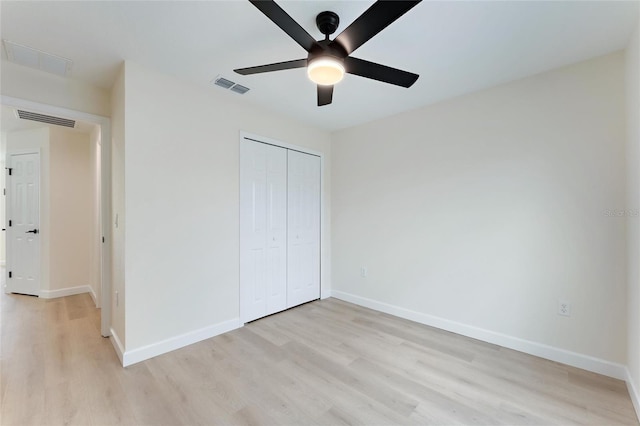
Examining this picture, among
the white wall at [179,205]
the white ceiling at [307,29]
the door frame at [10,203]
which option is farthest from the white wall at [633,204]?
the door frame at [10,203]

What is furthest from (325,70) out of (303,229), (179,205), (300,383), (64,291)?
(64,291)

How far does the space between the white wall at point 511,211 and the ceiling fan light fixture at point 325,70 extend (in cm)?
184

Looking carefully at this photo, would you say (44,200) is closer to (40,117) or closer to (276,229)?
(40,117)

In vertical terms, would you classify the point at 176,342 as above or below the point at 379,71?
below

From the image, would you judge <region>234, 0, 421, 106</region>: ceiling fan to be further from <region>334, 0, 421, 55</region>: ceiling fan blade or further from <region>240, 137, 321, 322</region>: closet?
<region>240, 137, 321, 322</region>: closet

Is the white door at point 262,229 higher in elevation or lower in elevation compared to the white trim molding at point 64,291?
higher

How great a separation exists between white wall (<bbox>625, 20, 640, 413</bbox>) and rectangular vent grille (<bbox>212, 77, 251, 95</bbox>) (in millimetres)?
3031

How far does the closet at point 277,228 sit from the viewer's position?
10.2 feet

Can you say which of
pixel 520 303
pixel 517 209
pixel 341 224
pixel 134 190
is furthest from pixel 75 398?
pixel 517 209

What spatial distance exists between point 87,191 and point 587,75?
639 cm

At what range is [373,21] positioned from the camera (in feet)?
4.31

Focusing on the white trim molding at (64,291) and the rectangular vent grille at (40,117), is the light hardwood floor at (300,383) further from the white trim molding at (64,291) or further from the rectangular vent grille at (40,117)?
the rectangular vent grille at (40,117)

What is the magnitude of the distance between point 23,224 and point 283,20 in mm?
5362

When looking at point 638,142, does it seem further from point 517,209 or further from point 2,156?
point 2,156
